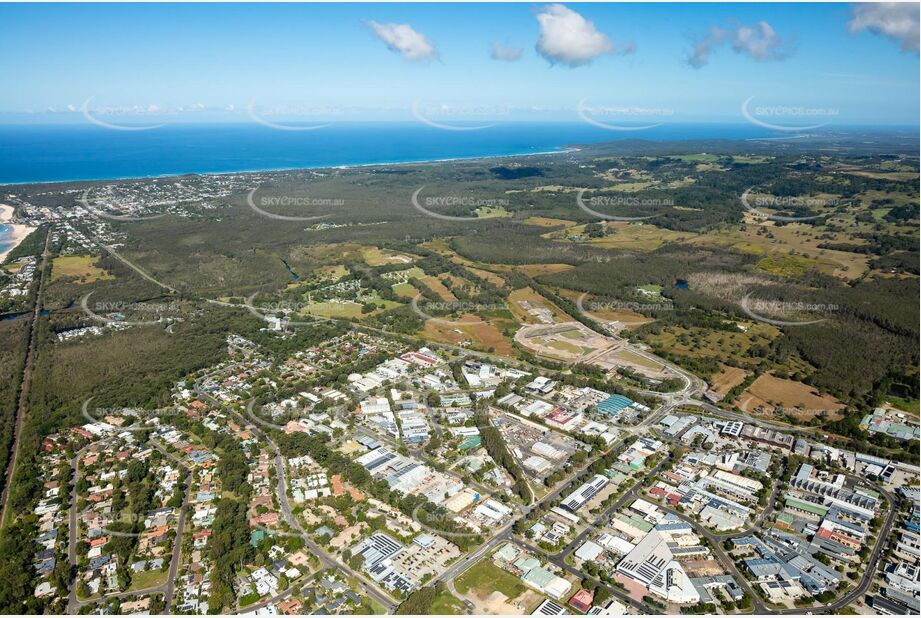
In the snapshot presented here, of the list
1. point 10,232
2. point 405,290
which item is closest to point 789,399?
point 405,290

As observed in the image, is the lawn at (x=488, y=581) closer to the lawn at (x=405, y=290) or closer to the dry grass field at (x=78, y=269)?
the lawn at (x=405, y=290)

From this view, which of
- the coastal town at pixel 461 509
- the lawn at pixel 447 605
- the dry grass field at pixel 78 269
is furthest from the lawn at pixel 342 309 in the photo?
the lawn at pixel 447 605

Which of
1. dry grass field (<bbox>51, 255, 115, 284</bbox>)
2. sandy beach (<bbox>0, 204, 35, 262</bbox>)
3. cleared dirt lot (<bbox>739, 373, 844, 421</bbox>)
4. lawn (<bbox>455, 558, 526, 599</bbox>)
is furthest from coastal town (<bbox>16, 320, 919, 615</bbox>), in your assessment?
sandy beach (<bbox>0, 204, 35, 262</bbox>)

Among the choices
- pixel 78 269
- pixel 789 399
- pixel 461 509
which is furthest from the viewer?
pixel 78 269

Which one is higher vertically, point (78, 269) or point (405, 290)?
point (78, 269)

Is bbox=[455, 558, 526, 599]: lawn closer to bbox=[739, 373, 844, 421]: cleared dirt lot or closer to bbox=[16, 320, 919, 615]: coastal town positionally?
bbox=[16, 320, 919, 615]: coastal town

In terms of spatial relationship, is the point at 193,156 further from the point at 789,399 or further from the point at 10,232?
the point at 789,399

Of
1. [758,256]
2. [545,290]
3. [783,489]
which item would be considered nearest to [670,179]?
[758,256]
